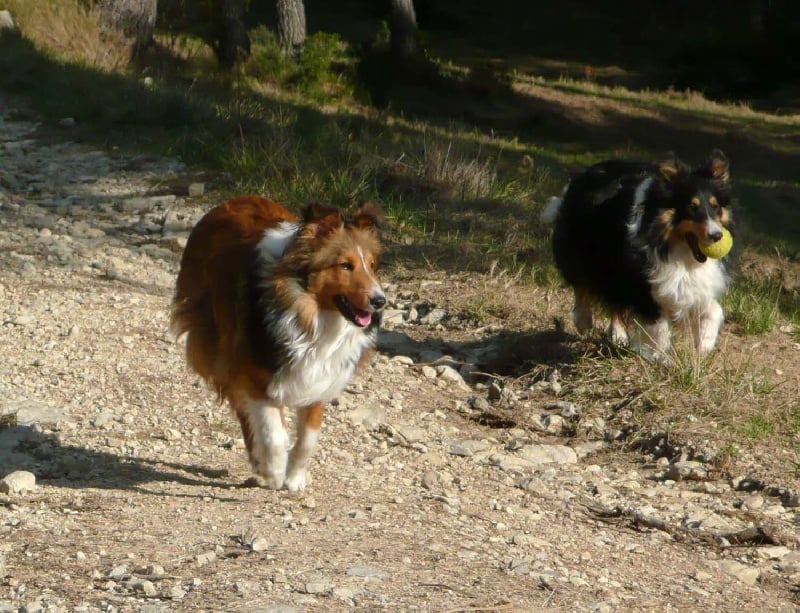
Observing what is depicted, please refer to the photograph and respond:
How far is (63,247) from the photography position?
10125 mm

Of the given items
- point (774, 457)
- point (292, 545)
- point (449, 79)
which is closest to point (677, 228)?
point (774, 457)

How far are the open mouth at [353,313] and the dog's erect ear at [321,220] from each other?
13.0 inches

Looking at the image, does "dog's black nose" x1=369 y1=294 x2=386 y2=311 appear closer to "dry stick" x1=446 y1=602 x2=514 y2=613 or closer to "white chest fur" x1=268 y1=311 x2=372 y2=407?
"white chest fur" x1=268 y1=311 x2=372 y2=407

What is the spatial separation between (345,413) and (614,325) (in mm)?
2503

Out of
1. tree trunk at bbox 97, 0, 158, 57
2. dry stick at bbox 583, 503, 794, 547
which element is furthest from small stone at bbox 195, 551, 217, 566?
tree trunk at bbox 97, 0, 158, 57

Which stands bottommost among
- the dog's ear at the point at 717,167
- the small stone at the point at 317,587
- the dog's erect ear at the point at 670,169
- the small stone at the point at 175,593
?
the small stone at the point at 175,593

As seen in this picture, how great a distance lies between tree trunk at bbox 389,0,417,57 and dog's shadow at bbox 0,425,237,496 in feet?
68.6

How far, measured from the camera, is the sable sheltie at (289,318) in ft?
18.5

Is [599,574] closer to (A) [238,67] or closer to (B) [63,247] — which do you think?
(B) [63,247]

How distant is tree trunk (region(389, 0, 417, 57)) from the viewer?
26.1 m

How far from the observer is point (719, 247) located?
774 centimetres

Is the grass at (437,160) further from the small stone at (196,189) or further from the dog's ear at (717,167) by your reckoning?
the dog's ear at (717,167)

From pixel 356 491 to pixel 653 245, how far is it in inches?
120

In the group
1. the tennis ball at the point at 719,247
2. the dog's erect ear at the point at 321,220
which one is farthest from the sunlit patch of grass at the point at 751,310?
the dog's erect ear at the point at 321,220
